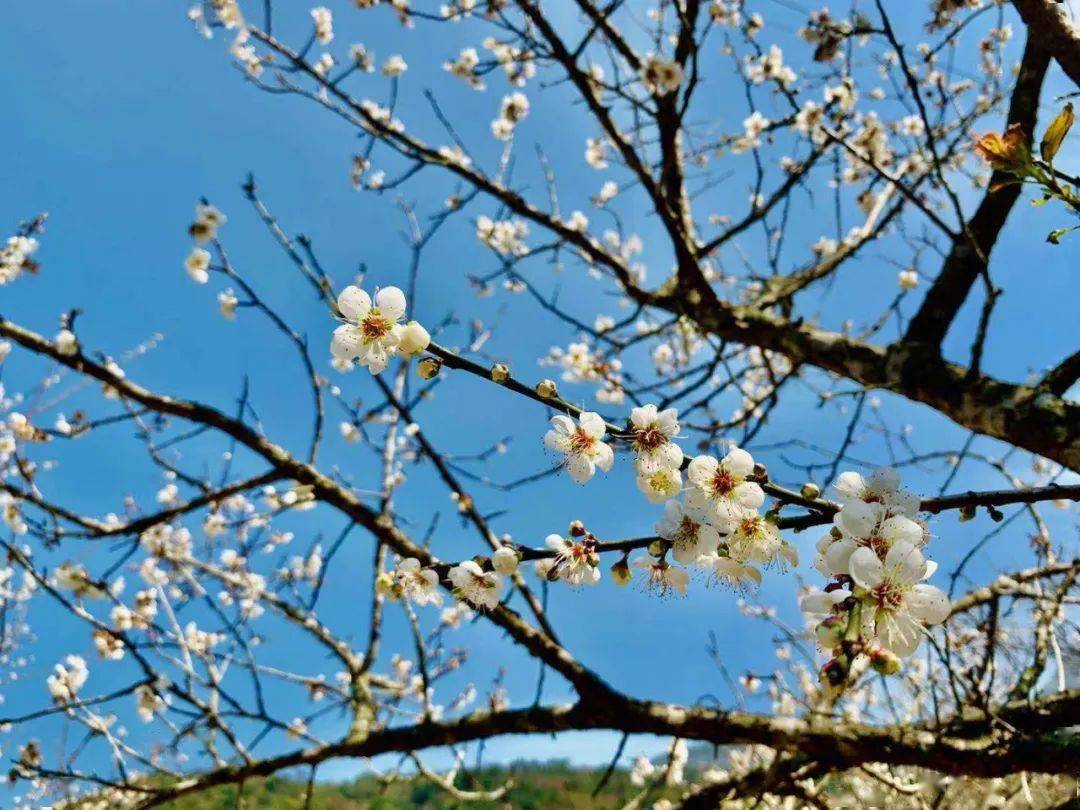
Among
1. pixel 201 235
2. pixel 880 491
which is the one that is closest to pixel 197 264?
pixel 201 235

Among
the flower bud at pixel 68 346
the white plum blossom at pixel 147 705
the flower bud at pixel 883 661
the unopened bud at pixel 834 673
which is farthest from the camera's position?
the white plum blossom at pixel 147 705

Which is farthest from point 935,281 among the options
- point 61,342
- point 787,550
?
point 61,342

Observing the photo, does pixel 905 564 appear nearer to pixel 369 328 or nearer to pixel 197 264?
pixel 369 328

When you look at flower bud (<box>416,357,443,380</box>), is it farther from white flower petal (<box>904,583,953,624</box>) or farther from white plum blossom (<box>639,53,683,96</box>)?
white plum blossom (<box>639,53,683,96</box>)

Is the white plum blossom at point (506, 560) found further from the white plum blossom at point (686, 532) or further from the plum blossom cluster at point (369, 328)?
the plum blossom cluster at point (369, 328)

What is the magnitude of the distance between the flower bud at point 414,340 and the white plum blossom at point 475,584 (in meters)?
0.44

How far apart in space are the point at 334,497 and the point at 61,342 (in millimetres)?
1212

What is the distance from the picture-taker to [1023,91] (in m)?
2.38

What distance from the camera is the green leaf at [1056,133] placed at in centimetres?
83

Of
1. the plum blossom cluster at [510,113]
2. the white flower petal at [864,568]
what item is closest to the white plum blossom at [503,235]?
the plum blossom cluster at [510,113]

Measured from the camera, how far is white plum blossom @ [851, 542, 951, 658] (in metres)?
0.90

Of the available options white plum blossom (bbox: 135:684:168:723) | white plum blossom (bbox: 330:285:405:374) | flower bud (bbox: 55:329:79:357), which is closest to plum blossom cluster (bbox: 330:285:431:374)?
white plum blossom (bbox: 330:285:405:374)

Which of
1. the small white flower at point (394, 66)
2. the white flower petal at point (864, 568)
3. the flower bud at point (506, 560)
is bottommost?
the white flower petal at point (864, 568)

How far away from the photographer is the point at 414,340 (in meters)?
1.11
